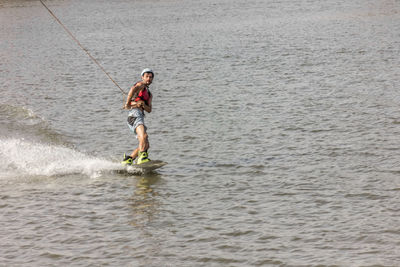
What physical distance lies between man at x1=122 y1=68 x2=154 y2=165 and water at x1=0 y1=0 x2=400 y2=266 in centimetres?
49

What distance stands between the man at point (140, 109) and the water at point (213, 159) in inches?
19.2

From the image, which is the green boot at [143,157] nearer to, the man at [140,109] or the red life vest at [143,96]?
the man at [140,109]

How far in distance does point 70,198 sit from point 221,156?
383cm

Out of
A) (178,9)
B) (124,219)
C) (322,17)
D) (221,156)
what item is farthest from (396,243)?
(178,9)

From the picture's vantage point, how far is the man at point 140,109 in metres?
12.6

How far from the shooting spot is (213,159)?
13828 millimetres

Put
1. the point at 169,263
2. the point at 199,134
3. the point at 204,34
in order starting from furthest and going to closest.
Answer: the point at 204,34 → the point at 199,134 → the point at 169,263

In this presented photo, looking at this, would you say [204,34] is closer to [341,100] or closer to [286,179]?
[341,100]

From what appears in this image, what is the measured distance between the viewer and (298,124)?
53.7 feet

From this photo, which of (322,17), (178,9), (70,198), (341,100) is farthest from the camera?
(178,9)

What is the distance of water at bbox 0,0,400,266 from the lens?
9266 millimetres

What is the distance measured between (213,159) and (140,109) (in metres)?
2.06

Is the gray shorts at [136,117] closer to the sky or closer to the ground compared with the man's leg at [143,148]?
closer to the sky

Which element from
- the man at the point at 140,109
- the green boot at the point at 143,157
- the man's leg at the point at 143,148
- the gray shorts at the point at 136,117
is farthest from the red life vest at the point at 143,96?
the green boot at the point at 143,157
